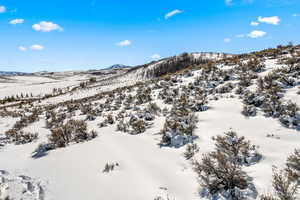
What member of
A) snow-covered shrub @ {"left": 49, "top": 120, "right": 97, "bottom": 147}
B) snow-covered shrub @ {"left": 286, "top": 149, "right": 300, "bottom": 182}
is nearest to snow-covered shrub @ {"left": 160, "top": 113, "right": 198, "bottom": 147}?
snow-covered shrub @ {"left": 286, "top": 149, "right": 300, "bottom": 182}

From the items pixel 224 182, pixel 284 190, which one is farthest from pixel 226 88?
pixel 284 190

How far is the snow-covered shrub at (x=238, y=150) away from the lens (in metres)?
4.63

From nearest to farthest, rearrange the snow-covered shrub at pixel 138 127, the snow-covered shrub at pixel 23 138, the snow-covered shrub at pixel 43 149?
1. the snow-covered shrub at pixel 43 149
2. the snow-covered shrub at pixel 138 127
3. the snow-covered shrub at pixel 23 138

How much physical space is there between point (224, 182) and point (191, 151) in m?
1.55

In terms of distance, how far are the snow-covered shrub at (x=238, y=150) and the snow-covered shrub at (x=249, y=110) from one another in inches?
78.4

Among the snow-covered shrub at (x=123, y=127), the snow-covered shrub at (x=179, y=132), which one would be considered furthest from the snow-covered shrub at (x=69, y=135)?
the snow-covered shrub at (x=179, y=132)

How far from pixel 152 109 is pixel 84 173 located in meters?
5.05

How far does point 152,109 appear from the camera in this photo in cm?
979

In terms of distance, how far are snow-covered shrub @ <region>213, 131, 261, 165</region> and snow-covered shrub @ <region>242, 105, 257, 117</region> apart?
199 cm

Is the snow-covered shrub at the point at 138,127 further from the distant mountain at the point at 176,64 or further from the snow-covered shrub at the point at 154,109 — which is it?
the distant mountain at the point at 176,64

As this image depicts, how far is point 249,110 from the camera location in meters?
6.95

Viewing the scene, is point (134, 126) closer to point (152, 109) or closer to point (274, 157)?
point (152, 109)

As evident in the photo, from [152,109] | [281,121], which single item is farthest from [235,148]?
[152,109]

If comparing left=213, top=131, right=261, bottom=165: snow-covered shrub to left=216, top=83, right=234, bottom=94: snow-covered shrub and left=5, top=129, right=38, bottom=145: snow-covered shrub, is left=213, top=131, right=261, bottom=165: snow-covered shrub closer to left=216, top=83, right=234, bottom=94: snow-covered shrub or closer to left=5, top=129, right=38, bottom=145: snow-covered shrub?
left=216, top=83, right=234, bottom=94: snow-covered shrub
